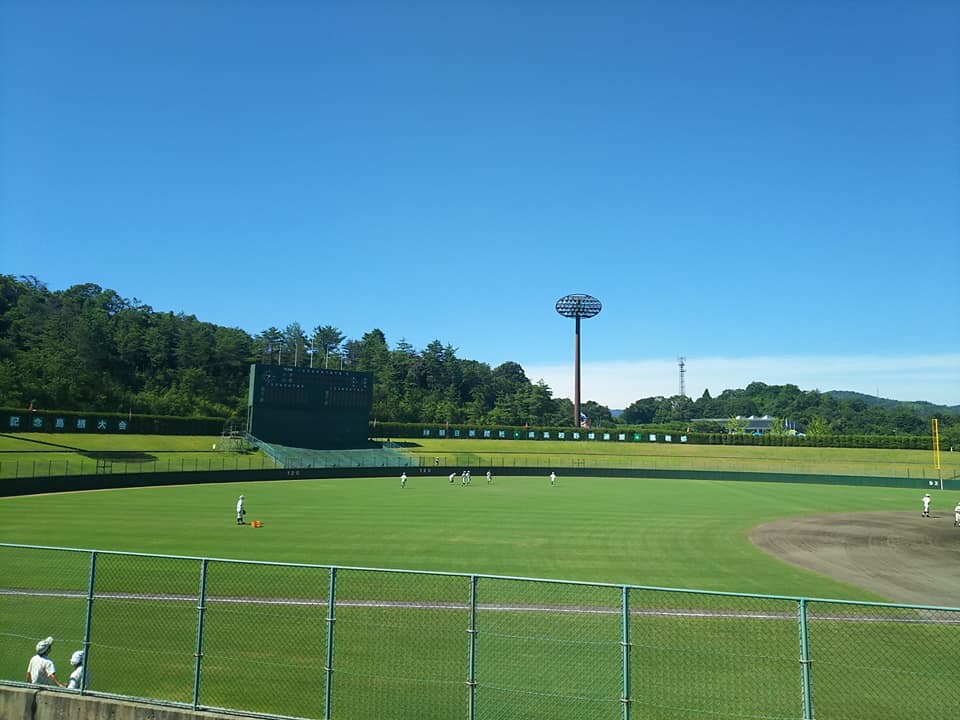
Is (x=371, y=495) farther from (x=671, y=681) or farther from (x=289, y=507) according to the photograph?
(x=671, y=681)

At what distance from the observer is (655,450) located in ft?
338

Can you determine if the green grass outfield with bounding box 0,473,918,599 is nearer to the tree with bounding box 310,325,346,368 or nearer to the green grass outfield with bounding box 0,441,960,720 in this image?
the green grass outfield with bounding box 0,441,960,720

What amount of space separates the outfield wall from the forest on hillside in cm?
3781

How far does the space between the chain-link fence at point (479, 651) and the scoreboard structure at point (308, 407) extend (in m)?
55.3

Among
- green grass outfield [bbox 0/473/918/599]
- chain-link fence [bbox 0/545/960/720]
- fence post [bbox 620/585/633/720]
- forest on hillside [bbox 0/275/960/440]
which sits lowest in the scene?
green grass outfield [bbox 0/473/918/599]

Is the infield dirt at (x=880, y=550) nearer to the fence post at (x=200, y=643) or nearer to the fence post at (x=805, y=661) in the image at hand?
the fence post at (x=805, y=661)

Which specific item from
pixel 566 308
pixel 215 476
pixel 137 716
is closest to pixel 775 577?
pixel 137 716

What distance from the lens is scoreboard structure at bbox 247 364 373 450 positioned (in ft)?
237

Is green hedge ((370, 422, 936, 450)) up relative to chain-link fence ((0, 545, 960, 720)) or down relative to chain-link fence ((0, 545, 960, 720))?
up

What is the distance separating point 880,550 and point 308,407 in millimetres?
58584

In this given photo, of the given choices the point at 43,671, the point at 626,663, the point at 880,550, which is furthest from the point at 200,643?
the point at 880,550

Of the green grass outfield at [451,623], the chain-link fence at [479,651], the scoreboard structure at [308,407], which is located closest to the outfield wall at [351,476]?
the scoreboard structure at [308,407]

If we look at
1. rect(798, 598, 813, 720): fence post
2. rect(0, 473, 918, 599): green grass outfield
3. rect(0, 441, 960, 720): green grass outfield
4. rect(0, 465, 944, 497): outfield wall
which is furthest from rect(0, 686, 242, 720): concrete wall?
rect(0, 465, 944, 497): outfield wall

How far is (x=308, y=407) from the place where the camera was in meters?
74.3
